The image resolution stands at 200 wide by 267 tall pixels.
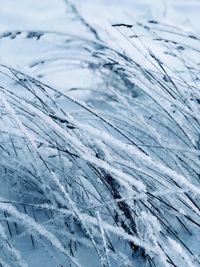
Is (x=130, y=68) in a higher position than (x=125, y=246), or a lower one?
higher

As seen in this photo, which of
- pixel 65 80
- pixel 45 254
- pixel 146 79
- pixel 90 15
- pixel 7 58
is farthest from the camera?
pixel 90 15

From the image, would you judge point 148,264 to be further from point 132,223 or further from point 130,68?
point 130,68

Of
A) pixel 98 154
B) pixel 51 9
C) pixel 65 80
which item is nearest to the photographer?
pixel 98 154

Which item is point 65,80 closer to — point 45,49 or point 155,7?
point 45,49

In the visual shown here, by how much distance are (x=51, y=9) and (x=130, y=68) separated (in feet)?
9.07

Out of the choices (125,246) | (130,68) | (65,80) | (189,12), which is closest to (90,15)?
(189,12)

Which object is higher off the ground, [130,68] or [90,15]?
[90,15]

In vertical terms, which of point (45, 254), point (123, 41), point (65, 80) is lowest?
point (45, 254)

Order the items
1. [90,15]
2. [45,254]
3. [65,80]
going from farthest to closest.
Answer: [90,15]
[65,80]
[45,254]

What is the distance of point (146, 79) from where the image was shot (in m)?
1.40

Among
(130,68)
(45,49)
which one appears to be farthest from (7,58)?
(130,68)

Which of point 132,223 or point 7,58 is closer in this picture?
point 132,223

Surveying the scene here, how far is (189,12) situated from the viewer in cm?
388

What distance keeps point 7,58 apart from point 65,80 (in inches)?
19.6
